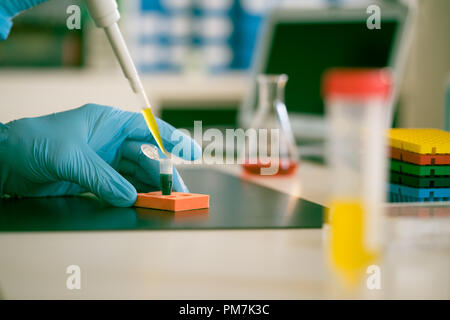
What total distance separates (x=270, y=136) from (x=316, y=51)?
3.41 feet

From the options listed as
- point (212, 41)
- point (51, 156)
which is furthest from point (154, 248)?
point (212, 41)

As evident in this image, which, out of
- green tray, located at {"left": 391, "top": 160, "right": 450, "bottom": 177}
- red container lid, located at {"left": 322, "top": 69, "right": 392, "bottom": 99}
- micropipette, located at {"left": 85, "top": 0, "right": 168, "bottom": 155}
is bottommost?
green tray, located at {"left": 391, "top": 160, "right": 450, "bottom": 177}

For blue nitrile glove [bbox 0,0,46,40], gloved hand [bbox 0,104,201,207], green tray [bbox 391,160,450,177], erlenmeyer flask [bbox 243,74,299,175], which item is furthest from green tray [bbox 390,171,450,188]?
blue nitrile glove [bbox 0,0,46,40]

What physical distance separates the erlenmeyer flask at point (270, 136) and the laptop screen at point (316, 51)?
36.4 inches

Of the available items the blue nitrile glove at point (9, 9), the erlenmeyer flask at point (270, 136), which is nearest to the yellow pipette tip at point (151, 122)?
the blue nitrile glove at point (9, 9)

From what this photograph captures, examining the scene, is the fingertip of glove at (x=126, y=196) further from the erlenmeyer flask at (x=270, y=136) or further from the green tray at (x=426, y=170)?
the erlenmeyer flask at (x=270, y=136)

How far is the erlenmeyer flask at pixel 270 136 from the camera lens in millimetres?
1284

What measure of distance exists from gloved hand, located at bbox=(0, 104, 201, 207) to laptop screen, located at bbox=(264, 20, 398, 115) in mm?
1375

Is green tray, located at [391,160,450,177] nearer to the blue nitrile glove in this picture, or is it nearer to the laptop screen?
the blue nitrile glove

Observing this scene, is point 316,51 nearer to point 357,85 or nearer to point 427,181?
point 427,181

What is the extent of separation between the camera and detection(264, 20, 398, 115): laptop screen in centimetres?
218

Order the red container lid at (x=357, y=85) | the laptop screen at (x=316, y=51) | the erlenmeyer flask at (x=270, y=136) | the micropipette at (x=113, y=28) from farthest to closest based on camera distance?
1. the laptop screen at (x=316, y=51)
2. the erlenmeyer flask at (x=270, y=136)
3. the micropipette at (x=113, y=28)
4. the red container lid at (x=357, y=85)
